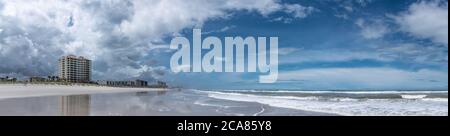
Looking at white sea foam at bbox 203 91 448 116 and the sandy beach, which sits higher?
white sea foam at bbox 203 91 448 116

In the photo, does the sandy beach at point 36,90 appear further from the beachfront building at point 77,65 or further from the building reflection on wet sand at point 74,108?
the building reflection on wet sand at point 74,108

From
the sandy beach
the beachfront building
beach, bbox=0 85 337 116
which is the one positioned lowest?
the sandy beach

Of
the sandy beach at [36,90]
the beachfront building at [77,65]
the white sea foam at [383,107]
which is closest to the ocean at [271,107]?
the white sea foam at [383,107]

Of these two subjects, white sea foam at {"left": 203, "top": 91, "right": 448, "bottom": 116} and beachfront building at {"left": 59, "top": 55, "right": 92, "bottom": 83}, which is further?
beachfront building at {"left": 59, "top": 55, "right": 92, "bottom": 83}

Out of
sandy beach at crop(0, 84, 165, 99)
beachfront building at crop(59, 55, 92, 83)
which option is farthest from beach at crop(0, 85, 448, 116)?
sandy beach at crop(0, 84, 165, 99)

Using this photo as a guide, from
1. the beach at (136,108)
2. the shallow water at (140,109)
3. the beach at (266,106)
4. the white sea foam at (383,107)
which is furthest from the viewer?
the beach at (136,108)

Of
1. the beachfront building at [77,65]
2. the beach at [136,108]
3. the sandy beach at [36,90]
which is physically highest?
the beachfront building at [77,65]

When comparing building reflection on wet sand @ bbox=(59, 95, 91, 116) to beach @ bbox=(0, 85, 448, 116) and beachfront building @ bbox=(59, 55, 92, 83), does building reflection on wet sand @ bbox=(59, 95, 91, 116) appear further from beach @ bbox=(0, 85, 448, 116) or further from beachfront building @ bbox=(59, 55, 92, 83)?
beachfront building @ bbox=(59, 55, 92, 83)

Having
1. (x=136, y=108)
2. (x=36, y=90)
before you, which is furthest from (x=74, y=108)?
(x=36, y=90)

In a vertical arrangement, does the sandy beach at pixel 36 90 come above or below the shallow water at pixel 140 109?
below
